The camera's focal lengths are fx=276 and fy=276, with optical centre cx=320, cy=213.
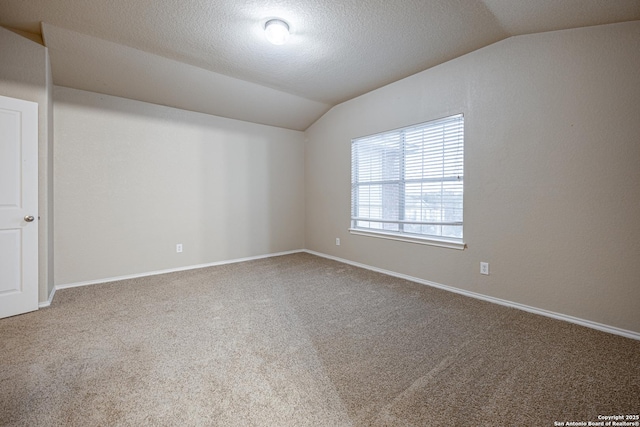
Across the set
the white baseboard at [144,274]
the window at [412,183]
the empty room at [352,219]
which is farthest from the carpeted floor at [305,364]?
the window at [412,183]

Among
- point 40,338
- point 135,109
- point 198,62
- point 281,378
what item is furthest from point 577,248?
point 135,109

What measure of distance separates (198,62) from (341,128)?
7.25ft

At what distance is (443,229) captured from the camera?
3.23 meters

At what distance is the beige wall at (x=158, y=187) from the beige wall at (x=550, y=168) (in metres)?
2.61

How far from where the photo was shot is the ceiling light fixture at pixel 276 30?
7.70ft

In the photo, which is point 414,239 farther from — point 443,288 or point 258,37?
point 258,37

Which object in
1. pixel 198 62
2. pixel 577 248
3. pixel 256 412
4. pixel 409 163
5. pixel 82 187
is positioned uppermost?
pixel 198 62

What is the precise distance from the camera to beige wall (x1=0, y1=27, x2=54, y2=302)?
2439 mm

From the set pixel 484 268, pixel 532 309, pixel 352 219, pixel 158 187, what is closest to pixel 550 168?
pixel 484 268

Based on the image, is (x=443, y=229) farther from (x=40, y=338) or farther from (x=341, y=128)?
(x=40, y=338)

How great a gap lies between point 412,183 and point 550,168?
138 centimetres

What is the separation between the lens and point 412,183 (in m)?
3.51

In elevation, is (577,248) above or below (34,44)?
below

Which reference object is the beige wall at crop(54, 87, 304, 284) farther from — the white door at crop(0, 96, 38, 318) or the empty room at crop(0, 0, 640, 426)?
the white door at crop(0, 96, 38, 318)
